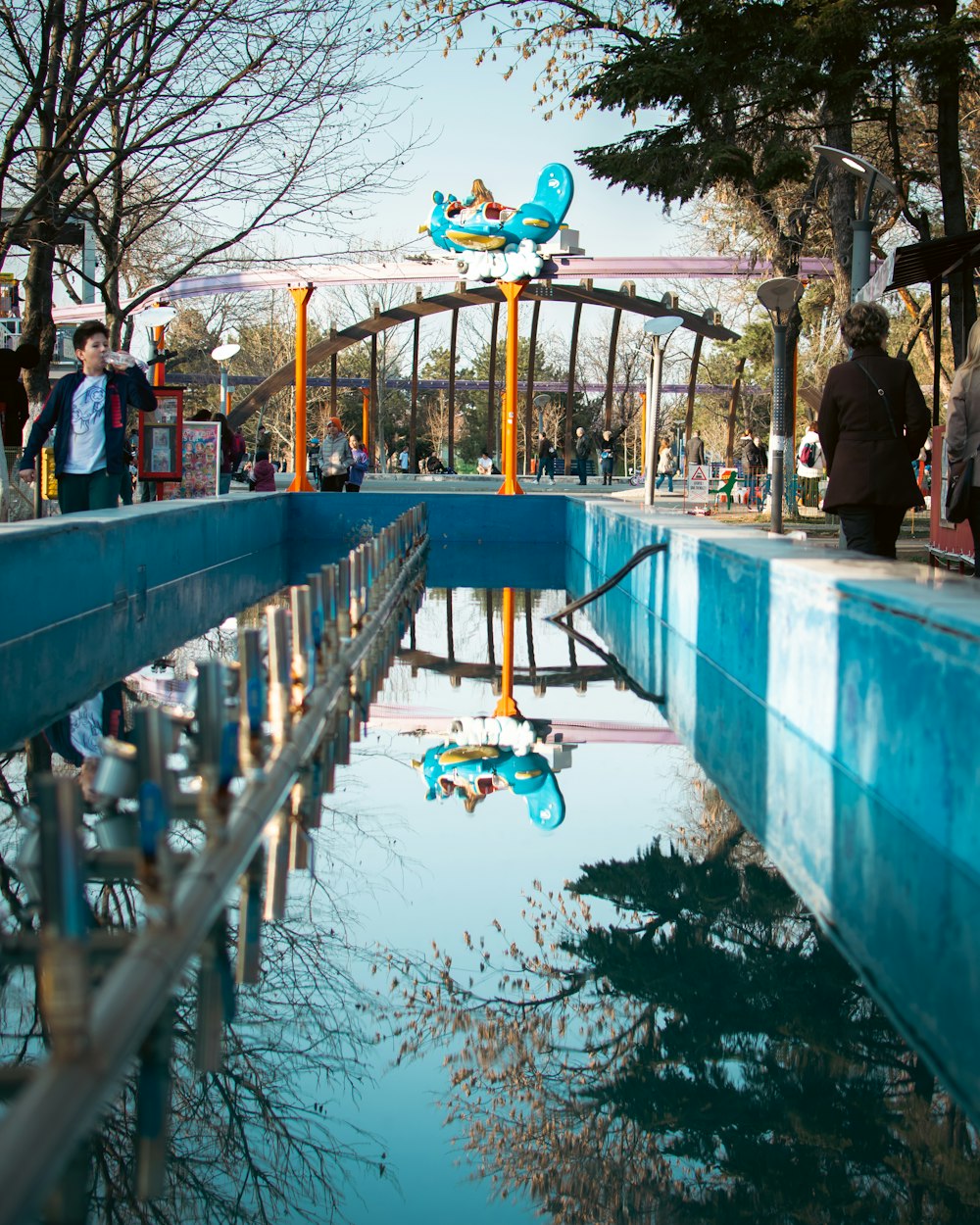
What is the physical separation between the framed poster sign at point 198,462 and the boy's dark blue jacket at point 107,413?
924cm

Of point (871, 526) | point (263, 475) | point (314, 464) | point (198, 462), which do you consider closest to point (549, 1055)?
point (871, 526)

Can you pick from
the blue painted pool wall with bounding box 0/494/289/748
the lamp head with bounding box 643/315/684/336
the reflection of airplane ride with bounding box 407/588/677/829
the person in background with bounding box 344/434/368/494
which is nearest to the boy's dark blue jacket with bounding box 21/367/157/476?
the blue painted pool wall with bounding box 0/494/289/748

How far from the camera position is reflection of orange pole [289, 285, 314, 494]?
25859 millimetres

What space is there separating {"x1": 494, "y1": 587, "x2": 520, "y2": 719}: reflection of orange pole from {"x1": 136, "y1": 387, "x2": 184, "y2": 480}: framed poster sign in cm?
609

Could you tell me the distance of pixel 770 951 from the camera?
480 centimetres

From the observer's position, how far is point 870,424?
336 inches

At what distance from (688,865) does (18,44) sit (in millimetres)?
13055

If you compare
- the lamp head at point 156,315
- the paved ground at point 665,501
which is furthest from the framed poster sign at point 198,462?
the paved ground at point 665,501

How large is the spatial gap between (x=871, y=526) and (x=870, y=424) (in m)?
0.66

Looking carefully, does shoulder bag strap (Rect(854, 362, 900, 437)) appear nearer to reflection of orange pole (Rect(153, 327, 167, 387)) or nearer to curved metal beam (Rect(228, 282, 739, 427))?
reflection of orange pole (Rect(153, 327, 167, 387))

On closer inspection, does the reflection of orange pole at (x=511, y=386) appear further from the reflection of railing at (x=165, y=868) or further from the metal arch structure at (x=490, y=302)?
the reflection of railing at (x=165, y=868)

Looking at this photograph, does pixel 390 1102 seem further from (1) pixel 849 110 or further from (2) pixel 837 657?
(1) pixel 849 110

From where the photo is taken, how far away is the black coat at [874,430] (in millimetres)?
8492

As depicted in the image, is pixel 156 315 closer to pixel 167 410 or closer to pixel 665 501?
pixel 167 410
